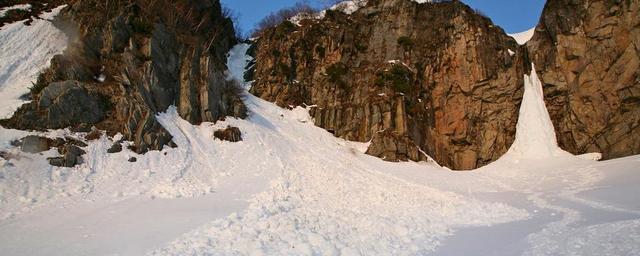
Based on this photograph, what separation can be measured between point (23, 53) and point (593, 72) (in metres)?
36.3

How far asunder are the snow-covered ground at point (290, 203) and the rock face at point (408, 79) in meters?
4.01

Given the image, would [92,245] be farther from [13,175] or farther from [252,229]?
[13,175]

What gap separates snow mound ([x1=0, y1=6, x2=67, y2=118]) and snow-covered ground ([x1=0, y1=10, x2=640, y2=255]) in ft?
0.82

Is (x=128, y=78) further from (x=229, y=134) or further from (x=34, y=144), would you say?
(x=34, y=144)

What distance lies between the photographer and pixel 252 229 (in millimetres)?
10391

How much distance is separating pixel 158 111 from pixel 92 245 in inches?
524

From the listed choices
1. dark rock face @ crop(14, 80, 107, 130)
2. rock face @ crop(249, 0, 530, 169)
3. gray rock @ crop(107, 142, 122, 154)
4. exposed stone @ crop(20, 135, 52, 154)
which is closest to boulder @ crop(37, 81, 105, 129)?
dark rock face @ crop(14, 80, 107, 130)

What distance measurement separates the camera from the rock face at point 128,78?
57.5 feet

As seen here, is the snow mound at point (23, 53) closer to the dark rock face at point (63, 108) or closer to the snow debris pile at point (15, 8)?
the dark rock face at point (63, 108)

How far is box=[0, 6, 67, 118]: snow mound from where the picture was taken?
687 inches

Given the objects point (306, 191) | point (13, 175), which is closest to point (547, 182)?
point (306, 191)

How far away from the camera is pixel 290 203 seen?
14320mm

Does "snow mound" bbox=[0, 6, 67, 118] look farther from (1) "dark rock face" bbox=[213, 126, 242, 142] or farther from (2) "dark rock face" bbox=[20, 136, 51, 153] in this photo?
(1) "dark rock face" bbox=[213, 126, 242, 142]

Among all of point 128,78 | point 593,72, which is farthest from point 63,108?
point 593,72
